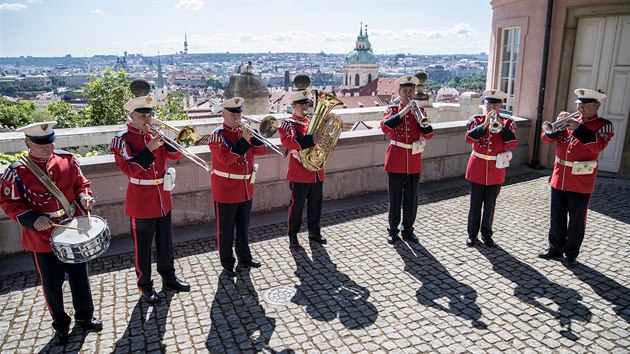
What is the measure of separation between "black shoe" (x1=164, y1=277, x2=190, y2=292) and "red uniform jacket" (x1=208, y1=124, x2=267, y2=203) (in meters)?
1.09

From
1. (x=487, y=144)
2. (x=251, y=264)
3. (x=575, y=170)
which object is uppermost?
(x=487, y=144)

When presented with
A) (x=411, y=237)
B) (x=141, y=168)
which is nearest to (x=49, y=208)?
(x=141, y=168)

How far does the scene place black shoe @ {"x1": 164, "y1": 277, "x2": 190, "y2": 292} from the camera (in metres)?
5.89

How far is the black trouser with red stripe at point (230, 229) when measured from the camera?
248 inches

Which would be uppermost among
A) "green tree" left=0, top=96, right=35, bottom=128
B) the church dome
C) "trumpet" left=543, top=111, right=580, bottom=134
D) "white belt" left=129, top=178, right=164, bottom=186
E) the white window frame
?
the church dome

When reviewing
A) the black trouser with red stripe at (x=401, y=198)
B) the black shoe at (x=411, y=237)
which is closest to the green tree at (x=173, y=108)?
the black trouser with red stripe at (x=401, y=198)

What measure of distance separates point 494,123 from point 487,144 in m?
0.52

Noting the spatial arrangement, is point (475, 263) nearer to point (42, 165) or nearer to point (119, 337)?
point (119, 337)

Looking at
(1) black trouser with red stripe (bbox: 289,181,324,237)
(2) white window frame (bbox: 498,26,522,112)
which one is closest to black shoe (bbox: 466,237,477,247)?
(1) black trouser with red stripe (bbox: 289,181,324,237)

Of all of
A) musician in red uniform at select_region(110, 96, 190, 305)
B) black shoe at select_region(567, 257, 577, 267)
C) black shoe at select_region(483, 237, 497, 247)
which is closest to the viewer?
musician in red uniform at select_region(110, 96, 190, 305)

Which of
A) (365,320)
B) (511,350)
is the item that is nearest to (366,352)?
(365,320)

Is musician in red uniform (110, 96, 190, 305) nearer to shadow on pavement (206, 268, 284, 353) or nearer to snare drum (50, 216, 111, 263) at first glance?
shadow on pavement (206, 268, 284, 353)

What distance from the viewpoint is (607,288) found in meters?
5.93

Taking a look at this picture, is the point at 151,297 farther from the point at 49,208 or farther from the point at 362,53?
the point at 362,53
